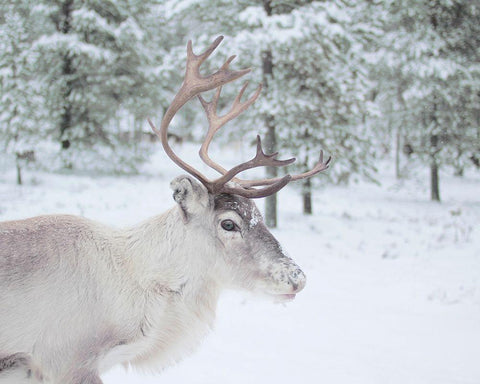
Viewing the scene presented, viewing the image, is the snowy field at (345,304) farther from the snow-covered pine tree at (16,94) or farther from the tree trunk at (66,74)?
the tree trunk at (66,74)

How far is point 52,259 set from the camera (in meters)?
2.64

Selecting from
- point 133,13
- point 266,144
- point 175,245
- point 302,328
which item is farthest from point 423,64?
point 175,245

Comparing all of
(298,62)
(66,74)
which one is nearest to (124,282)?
(298,62)

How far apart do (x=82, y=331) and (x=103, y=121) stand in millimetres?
16274

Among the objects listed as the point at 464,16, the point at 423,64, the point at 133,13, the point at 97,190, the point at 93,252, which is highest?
the point at 133,13

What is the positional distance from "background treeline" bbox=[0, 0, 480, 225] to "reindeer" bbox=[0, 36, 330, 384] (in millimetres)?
6555

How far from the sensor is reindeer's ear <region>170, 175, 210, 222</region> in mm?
2822

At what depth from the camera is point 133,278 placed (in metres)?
2.86

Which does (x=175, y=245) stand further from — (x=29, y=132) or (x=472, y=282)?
(x=29, y=132)

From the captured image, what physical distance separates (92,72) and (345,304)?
45.9 feet

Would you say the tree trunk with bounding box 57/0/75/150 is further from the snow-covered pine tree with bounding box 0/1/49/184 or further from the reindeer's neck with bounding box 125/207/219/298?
the reindeer's neck with bounding box 125/207/219/298

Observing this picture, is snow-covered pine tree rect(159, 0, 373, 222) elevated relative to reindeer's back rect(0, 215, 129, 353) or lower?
elevated

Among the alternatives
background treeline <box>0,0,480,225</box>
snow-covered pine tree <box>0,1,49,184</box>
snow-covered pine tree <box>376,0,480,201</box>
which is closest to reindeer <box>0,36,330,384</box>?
background treeline <box>0,0,480,225</box>

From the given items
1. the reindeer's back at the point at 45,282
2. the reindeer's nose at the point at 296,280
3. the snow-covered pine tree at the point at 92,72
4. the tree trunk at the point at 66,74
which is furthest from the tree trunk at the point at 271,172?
the tree trunk at the point at 66,74
